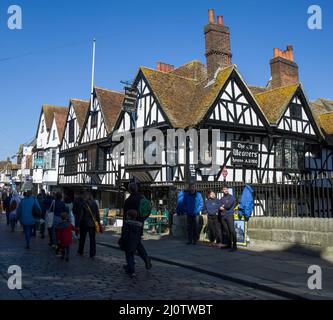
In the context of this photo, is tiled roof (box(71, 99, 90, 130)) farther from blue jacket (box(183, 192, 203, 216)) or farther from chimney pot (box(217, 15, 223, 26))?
blue jacket (box(183, 192, 203, 216))

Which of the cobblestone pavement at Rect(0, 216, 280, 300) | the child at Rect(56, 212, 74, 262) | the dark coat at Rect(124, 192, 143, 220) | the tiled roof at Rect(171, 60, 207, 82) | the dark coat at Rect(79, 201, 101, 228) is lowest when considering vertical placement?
the cobblestone pavement at Rect(0, 216, 280, 300)

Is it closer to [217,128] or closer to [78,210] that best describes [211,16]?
[217,128]

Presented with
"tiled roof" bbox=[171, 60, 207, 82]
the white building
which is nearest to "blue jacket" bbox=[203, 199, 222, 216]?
"tiled roof" bbox=[171, 60, 207, 82]

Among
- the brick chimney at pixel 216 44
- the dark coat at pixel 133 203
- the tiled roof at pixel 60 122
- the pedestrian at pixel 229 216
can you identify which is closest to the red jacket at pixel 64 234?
the dark coat at pixel 133 203

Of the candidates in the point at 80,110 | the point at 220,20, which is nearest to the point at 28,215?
the point at 220,20

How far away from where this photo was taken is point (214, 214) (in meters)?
11.2

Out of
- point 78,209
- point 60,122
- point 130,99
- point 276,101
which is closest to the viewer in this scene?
point 78,209

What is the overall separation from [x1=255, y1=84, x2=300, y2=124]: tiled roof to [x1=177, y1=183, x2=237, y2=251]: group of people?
976 cm

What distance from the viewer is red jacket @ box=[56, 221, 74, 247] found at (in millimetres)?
8586

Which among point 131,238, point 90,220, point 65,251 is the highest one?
point 90,220

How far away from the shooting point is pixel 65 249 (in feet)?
28.5

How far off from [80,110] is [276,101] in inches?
615
